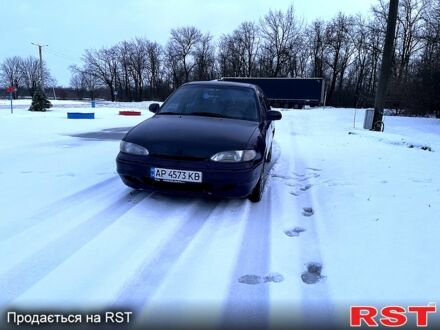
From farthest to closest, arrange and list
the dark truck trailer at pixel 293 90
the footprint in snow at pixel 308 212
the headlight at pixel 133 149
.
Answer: the dark truck trailer at pixel 293 90 < the footprint in snow at pixel 308 212 < the headlight at pixel 133 149

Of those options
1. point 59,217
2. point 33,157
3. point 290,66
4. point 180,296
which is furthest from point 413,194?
point 290,66

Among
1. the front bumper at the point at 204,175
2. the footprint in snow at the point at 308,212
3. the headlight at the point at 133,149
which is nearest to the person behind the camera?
the front bumper at the point at 204,175

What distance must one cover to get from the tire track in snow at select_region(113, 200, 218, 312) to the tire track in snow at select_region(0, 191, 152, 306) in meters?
0.67

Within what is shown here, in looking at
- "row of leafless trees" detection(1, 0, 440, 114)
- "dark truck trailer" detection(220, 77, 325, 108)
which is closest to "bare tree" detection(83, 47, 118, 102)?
"row of leafless trees" detection(1, 0, 440, 114)

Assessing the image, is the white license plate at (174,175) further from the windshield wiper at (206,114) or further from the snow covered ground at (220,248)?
the windshield wiper at (206,114)

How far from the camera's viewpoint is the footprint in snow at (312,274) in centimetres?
287

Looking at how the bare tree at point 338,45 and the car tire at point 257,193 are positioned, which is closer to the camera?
the car tire at point 257,193

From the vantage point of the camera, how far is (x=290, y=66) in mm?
60531

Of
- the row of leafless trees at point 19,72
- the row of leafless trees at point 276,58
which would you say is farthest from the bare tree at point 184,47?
the row of leafless trees at point 19,72

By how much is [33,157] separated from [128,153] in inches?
155

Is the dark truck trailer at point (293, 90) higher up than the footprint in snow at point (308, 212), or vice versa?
the dark truck trailer at point (293, 90)

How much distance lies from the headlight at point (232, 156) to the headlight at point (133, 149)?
803 mm

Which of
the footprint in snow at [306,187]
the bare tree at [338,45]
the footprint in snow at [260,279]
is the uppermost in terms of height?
the bare tree at [338,45]

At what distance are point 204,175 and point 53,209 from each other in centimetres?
176
